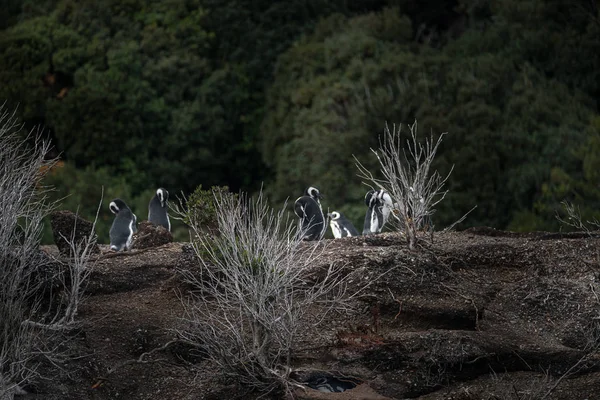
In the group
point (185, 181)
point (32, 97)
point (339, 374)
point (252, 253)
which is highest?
point (252, 253)

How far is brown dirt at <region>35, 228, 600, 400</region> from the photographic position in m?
13.4

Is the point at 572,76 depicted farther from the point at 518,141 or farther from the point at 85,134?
the point at 85,134

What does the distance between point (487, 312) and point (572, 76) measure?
20.2 meters

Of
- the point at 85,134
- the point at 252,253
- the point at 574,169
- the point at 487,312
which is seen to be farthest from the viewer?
the point at 85,134

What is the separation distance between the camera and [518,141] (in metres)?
30.3

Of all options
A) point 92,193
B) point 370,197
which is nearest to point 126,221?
point 370,197

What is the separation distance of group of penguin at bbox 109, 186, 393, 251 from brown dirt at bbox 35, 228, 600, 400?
2.65 metres

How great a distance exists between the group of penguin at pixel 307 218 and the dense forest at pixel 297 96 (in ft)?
23.1

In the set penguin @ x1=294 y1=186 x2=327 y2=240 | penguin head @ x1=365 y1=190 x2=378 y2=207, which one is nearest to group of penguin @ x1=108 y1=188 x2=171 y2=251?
penguin @ x1=294 y1=186 x2=327 y2=240

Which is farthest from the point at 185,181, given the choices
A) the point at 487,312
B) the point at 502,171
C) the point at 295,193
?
the point at 487,312

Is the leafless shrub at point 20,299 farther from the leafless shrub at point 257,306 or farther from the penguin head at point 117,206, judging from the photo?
the penguin head at point 117,206

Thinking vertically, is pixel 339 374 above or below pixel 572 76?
above

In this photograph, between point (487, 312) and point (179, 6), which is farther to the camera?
point (179, 6)

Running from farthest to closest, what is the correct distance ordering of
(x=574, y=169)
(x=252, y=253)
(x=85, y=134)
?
Result: (x=85, y=134) < (x=574, y=169) < (x=252, y=253)
